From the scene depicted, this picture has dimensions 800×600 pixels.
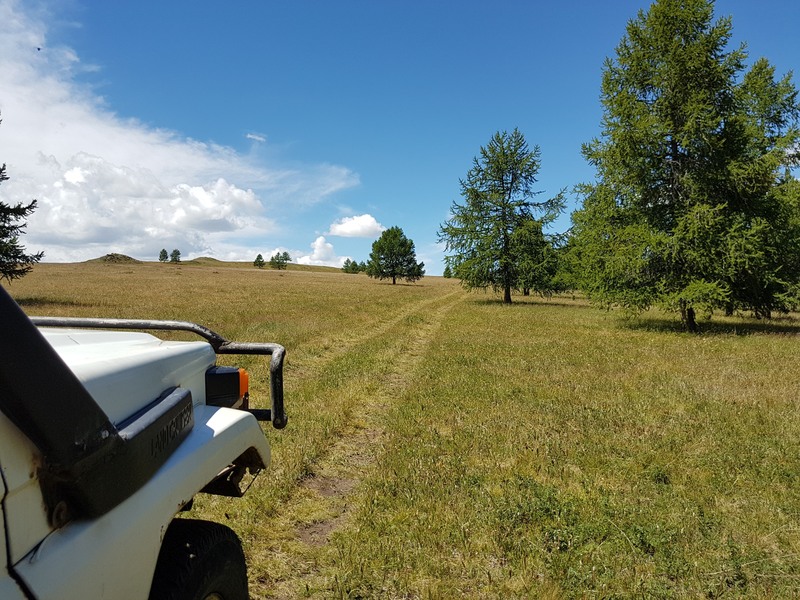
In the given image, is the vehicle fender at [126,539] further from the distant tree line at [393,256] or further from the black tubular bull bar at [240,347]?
the distant tree line at [393,256]

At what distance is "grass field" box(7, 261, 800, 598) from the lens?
3422 mm

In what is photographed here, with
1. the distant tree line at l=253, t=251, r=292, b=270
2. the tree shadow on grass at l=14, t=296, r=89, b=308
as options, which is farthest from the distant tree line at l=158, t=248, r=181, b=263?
the tree shadow on grass at l=14, t=296, r=89, b=308

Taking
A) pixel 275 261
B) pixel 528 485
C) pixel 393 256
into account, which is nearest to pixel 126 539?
pixel 528 485

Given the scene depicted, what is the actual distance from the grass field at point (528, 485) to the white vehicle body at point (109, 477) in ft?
6.77

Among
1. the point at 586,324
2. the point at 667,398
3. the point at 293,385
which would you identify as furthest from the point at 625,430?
the point at 586,324

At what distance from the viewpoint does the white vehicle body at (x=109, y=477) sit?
1037 mm

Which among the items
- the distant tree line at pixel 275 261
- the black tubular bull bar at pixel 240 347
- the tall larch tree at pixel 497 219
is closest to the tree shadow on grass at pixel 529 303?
the tall larch tree at pixel 497 219

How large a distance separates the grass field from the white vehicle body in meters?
2.06

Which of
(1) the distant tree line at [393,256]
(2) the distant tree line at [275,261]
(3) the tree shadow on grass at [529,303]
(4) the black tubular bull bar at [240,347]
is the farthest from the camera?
(2) the distant tree line at [275,261]

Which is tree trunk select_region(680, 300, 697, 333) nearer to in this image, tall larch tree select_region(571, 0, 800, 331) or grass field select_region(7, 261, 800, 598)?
tall larch tree select_region(571, 0, 800, 331)

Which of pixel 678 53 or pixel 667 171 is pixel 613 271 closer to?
pixel 667 171

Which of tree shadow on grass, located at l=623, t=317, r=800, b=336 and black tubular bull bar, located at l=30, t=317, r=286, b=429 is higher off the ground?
black tubular bull bar, located at l=30, t=317, r=286, b=429

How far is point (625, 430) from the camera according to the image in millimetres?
6523

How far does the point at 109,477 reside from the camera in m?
1.30
